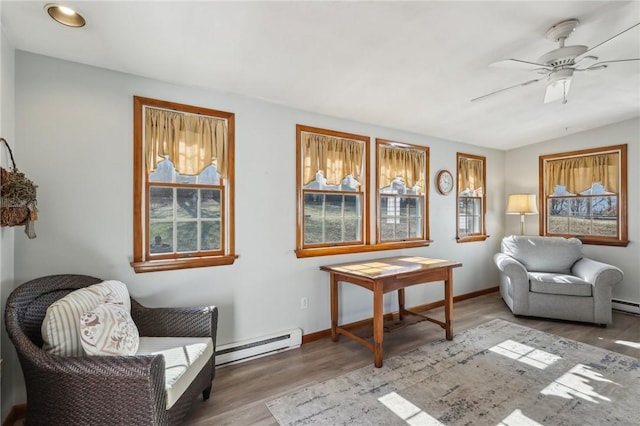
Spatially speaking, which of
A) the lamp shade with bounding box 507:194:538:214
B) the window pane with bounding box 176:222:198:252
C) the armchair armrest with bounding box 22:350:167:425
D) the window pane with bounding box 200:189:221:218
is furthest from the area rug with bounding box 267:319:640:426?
the lamp shade with bounding box 507:194:538:214

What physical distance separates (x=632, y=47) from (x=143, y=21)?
3.57 meters

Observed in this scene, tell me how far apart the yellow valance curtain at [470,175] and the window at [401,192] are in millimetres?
810

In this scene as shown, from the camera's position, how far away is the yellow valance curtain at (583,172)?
169 inches

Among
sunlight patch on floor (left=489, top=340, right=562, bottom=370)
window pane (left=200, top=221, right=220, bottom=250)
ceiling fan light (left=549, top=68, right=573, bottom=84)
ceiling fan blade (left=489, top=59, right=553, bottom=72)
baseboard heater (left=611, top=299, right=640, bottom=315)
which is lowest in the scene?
sunlight patch on floor (left=489, top=340, right=562, bottom=370)

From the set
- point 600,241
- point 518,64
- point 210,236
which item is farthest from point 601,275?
point 210,236

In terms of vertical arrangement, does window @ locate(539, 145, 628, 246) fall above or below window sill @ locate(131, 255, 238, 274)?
above

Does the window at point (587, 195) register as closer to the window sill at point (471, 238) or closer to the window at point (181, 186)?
the window sill at point (471, 238)

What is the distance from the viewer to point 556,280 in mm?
3746

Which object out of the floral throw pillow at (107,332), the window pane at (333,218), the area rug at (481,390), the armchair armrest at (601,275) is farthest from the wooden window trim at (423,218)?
the floral throw pillow at (107,332)

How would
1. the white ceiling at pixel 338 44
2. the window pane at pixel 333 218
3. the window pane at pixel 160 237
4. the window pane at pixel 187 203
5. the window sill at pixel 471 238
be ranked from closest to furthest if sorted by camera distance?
the white ceiling at pixel 338 44
the window pane at pixel 160 237
the window pane at pixel 187 203
the window pane at pixel 333 218
the window sill at pixel 471 238

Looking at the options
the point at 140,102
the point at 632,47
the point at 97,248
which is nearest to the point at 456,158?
the point at 632,47

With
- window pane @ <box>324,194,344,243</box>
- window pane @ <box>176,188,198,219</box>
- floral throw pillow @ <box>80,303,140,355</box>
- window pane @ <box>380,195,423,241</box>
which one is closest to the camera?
floral throw pillow @ <box>80,303,140,355</box>

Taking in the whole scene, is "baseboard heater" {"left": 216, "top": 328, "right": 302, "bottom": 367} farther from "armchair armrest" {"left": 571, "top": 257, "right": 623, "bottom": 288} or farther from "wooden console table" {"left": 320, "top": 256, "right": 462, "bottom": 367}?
"armchair armrest" {"left": 571, "top": 257, "right": 623, "bottom": 288}

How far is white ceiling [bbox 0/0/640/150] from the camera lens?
179 centimetres
